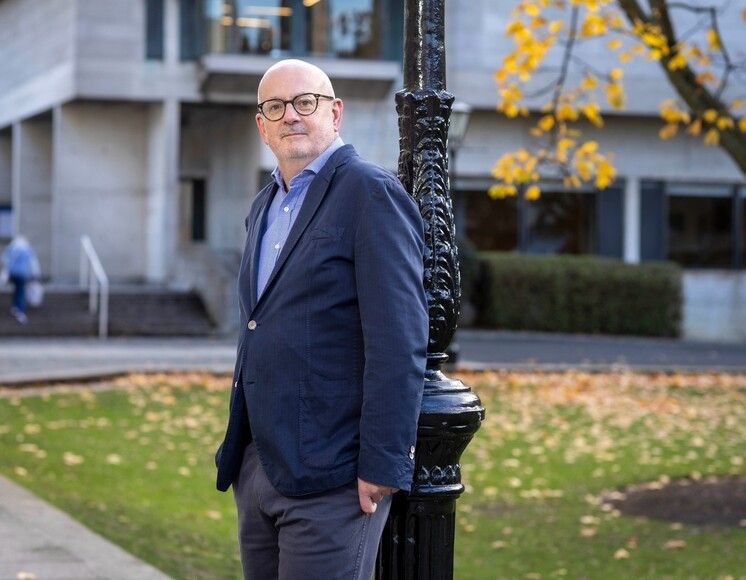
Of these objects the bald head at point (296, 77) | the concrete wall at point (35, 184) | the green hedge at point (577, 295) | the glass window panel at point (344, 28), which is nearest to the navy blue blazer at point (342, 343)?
the bald head at point (296, 77)

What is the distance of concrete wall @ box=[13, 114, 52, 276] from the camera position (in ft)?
122

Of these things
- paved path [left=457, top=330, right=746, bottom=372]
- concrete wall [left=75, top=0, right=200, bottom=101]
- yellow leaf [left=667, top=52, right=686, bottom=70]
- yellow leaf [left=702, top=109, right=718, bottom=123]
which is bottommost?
paved path [left=457, top=330, right=746, bottom=372]

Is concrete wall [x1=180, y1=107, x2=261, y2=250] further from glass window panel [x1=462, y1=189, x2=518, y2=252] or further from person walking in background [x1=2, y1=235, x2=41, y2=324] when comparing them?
person walking in background [x1=2, y1=235, x2=41, y2=324]

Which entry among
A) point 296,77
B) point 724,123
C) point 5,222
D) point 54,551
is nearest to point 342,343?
point 296,77

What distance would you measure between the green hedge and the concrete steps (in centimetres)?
610

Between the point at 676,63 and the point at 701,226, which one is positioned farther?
the point at 701,226

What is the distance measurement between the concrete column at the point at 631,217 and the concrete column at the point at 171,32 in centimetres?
1129

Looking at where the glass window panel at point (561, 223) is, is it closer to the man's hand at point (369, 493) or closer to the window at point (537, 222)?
the window at point (537, 222)

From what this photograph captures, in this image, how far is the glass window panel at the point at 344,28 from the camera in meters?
31.6

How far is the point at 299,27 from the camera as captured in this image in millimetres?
31453

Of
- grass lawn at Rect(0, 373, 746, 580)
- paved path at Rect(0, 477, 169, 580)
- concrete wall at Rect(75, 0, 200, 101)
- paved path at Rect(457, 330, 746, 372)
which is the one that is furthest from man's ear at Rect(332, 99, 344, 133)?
concrete wall at Rect(75, 0, 200, 101)

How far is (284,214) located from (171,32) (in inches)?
1159

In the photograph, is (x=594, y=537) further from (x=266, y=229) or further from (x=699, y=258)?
(x=699, y=258)

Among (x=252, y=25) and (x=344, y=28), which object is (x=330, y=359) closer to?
(x=252, y=25)
